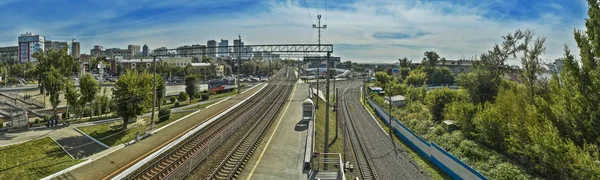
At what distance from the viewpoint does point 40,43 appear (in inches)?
7726

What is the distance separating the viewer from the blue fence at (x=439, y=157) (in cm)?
1900

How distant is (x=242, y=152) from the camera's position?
2072 centimetres

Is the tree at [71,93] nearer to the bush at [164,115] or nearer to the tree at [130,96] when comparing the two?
the tree at [130,96]

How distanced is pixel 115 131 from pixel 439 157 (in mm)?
24624

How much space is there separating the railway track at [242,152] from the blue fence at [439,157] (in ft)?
42.7

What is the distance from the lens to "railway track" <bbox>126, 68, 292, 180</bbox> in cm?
1661

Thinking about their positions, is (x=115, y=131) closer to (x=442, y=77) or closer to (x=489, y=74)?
(x=489, y=74)

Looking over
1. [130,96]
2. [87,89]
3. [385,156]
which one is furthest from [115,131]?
[385,156]

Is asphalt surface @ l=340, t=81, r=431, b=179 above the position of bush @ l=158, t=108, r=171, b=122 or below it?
below

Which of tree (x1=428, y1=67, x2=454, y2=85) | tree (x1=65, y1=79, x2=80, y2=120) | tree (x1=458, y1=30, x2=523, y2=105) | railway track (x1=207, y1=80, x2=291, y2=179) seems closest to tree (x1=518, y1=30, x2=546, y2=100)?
tree (x1=458, y1=30, x2=523, y2=105)

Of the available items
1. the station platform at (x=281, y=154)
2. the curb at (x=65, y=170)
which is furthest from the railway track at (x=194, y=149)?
the curb at (x=65, y=170)

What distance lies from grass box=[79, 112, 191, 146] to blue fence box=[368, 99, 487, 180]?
22.0 m

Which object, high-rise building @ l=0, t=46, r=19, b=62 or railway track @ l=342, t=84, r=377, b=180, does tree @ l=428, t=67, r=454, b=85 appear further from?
high-rise building @ l=0, t=46, r=19, b=62

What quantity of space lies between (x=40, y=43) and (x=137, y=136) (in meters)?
230
